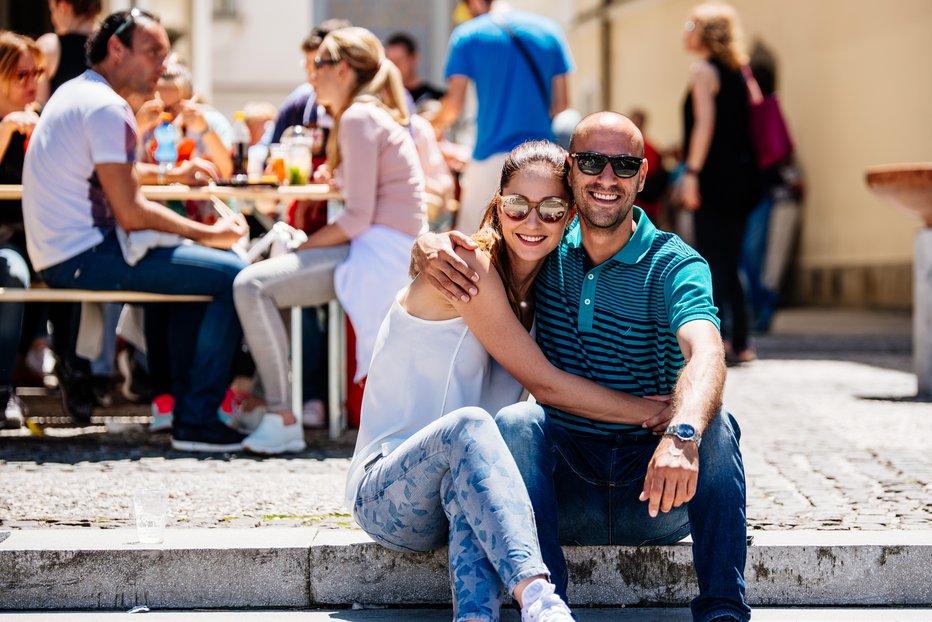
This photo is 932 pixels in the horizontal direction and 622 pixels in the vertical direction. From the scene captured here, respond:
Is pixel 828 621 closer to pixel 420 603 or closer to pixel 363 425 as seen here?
pixel 420 603

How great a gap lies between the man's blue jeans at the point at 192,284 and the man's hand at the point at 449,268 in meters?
2.14

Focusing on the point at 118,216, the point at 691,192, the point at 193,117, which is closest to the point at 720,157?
the point at 691,192

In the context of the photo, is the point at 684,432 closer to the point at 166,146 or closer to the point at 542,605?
the point at 542,605

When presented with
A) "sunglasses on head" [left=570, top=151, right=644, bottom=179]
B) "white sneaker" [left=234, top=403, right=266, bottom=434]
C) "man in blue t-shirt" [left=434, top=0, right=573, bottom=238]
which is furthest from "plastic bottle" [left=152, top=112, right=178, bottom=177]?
"sunglasses on head" [left=570, top=151, right=644, bottom=179]

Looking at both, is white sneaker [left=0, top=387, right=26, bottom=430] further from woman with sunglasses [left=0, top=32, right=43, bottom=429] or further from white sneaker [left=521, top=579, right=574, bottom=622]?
white sneaker [left=521, top=579, right=574, bottom=622]

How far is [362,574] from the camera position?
4.27 m

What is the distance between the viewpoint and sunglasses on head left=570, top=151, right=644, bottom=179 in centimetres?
413

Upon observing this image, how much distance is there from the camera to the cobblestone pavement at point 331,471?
15.6ft

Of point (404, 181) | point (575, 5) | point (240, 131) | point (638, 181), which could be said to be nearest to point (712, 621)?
point (638, 181)

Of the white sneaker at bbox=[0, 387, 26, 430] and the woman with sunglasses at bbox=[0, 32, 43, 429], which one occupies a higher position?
the woman with sunglasses at bbox=[0, 32, 43, 429]

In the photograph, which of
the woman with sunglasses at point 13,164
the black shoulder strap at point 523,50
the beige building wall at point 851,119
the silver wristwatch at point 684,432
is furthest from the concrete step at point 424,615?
the beige building wall at point 851,119

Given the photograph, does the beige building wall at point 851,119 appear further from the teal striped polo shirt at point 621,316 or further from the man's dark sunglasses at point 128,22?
the teal striped polo shirt at point 621,316

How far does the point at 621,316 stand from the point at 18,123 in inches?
149

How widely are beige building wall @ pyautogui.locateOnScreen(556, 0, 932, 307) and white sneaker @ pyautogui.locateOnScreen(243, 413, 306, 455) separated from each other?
9.15 meters
